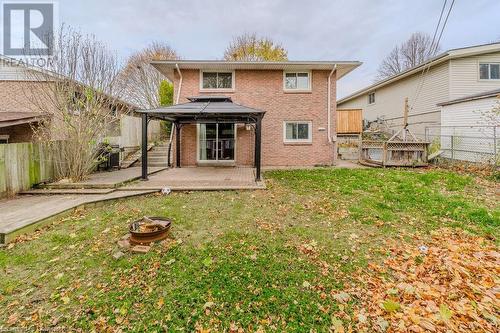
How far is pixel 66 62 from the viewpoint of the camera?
7809 mm

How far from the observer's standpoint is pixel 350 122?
18.5m

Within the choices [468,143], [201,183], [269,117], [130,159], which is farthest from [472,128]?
[130,159]

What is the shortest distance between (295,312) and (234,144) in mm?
10589

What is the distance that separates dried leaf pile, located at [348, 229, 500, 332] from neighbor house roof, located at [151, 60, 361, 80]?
33.4 ft

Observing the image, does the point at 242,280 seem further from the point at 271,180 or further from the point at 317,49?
the point at 317,49

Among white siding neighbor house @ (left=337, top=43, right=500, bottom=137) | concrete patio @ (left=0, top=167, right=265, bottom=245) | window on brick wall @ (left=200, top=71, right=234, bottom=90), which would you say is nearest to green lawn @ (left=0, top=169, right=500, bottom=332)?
concrete patio @ (left=0, top=167, right=265, bottom=245)

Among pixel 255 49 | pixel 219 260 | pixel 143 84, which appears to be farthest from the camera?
pixel 255 49

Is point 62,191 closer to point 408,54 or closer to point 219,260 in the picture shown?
point 219,260

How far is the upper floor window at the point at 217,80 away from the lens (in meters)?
12.9

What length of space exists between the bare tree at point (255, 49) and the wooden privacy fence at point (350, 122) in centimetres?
1080

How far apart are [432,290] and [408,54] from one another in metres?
40.8

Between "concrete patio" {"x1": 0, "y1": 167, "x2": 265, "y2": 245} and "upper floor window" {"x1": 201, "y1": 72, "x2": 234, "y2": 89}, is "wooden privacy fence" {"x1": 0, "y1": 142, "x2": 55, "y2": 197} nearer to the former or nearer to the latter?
"concrete patio" {"x1": 0, "y1": 167, "x2": 265, "y2": 245}

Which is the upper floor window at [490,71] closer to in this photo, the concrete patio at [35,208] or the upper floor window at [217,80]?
the upper floor window at [217,80]

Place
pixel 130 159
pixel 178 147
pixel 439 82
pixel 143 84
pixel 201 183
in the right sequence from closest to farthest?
pixel 201 183
pixel 178 147
pixel 130 159
pixel 439 82
pixel 143 84
